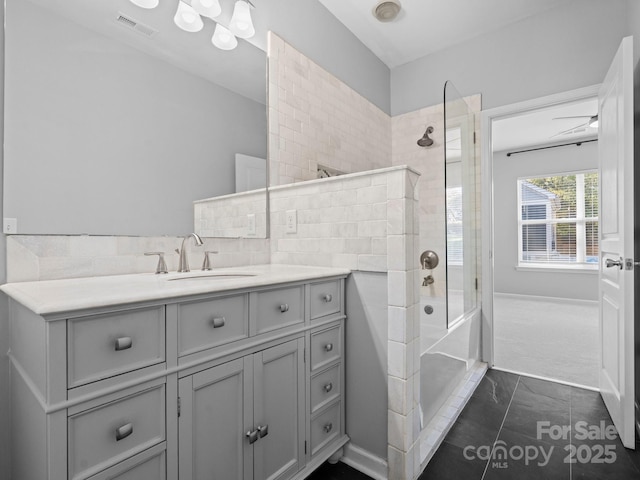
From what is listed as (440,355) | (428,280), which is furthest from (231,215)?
(440,355)

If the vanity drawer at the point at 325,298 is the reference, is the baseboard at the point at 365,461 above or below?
below

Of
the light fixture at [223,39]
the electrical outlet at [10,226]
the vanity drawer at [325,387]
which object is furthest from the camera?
the light fixture at [223,39]

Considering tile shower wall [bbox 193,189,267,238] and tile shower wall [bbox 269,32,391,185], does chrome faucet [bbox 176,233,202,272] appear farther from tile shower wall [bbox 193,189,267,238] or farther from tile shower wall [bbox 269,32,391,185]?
tile shower wall [bbox 269,32,391,185]

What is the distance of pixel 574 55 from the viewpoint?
2514 mm

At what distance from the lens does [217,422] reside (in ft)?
3.58

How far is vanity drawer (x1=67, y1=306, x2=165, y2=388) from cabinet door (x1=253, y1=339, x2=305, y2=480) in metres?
0.39

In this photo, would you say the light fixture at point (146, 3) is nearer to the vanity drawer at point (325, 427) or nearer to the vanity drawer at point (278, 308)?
the vanity drawer at point (278, 308)

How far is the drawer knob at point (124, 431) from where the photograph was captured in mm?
859

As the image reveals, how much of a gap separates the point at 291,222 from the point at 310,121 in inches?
36.1

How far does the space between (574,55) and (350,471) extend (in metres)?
3.13

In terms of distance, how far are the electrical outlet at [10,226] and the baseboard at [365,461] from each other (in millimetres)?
1624

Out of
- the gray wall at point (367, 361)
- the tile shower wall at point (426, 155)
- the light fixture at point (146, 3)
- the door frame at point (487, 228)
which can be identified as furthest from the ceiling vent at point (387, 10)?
the gray wall at point (367, 361)

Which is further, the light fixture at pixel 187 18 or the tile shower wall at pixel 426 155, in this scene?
the tile shower wall at pixel 426 155

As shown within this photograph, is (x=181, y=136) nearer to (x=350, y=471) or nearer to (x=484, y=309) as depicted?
(x=350, y=471)
